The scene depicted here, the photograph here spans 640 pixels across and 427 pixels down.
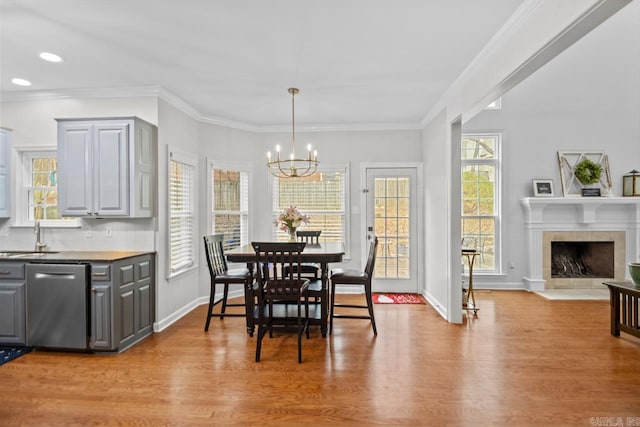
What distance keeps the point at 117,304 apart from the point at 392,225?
3.80 metres

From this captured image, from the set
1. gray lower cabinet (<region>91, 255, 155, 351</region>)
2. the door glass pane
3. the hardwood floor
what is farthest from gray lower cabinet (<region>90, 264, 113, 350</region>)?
the door glass pane

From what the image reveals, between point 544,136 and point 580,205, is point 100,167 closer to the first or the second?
point 544,136

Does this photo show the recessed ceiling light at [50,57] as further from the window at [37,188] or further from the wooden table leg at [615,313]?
the wooden table leg at [615,313]

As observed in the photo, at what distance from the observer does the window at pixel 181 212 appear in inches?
165

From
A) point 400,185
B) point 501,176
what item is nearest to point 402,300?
point 400,185

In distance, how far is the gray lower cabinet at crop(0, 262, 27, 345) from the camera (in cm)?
329

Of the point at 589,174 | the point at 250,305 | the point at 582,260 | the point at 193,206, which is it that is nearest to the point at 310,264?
the point at 250,305

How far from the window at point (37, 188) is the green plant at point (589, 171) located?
743 centimetres

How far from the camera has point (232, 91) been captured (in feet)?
13.2

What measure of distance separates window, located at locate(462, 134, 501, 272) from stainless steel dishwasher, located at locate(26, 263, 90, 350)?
17.7 ft

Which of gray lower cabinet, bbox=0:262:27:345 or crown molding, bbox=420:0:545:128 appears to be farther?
gray lower cabinet, bbox=0:262:27:345

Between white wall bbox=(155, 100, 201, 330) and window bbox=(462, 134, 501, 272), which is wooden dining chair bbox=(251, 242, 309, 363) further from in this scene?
window bbox=(462, 134, 501, 272)

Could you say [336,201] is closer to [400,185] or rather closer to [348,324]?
[400,185]

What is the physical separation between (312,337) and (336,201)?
8.01 ft
